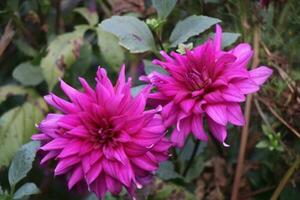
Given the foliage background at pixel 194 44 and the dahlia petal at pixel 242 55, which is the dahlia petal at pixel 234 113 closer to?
the dahlia petal at pixel 242 55

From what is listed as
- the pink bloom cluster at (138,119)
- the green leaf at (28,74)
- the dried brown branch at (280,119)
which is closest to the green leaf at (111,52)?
the green leaf at (28,74)

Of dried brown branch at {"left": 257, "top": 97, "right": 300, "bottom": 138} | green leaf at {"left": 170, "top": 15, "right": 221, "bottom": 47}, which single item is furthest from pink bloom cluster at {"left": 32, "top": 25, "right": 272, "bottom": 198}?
dried brown branch at {"left": 257, "top": 97, "right": 300, "bottom": 138}

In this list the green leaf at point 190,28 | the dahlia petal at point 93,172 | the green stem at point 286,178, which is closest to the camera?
the dahlia petal at point 93,172

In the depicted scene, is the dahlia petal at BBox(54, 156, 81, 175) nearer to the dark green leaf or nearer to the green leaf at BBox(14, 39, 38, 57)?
A: the dark green leaf

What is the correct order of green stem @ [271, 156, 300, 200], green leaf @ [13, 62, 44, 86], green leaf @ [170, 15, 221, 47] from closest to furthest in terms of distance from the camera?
green leaf @ [170, 15, 221, 47]
green stem @ [271, 156, 300, 200]
green leaf @ [13, 62, 44, 86]

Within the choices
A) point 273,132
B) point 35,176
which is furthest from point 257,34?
point 35,176

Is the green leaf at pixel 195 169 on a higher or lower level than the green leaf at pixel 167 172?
lower

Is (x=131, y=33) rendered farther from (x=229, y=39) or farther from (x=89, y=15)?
(x=89, y=15)
